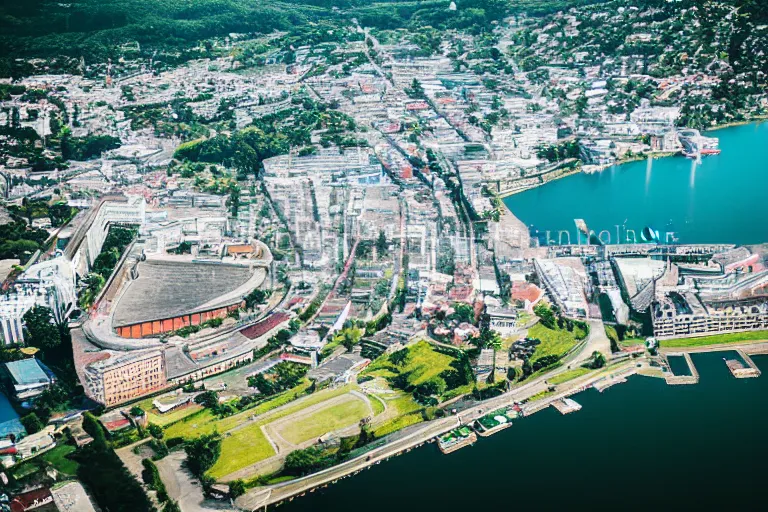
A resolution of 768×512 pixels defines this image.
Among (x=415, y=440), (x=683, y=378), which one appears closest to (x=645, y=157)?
(x=683, y=378)

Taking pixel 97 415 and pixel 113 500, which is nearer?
pixel 113 500

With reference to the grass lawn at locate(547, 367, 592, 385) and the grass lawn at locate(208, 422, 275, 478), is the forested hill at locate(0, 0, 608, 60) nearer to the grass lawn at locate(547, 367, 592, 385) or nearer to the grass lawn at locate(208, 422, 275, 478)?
the grass lawn at locate(208, 422, 275, 478)

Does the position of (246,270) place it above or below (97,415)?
above

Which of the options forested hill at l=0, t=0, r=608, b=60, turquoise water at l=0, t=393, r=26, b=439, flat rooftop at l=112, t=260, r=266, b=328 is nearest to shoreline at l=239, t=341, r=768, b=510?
turquoise water at l=0, t=393, r=26, b=439

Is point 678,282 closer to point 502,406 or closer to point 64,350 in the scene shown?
point 502,406

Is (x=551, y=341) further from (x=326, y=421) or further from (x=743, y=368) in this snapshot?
(x=326, y=421)

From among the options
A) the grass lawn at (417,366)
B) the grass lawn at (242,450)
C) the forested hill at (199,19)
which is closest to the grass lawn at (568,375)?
the grass lawn at (417,366)

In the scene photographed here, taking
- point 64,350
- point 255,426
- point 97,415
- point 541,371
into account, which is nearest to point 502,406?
point 541,371
